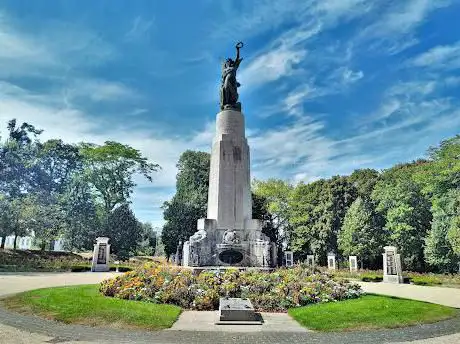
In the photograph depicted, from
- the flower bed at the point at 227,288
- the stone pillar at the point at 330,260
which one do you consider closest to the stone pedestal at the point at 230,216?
the flower bed at the point at 227,288

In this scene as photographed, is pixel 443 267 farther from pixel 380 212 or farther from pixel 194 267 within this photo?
pixel 194 267

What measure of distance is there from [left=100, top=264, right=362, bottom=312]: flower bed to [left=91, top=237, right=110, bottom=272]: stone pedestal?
1726cm

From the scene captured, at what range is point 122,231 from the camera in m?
42.0

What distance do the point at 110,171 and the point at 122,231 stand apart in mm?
7711

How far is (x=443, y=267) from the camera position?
31688mm

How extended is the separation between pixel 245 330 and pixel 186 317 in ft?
7.12

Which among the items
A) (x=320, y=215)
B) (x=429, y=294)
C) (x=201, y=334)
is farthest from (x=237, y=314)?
(x=320, y=215)

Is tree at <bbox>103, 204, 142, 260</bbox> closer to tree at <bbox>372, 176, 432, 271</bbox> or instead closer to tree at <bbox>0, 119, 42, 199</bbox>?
tree at <bbox>0, 119, 42, 199</bbox>

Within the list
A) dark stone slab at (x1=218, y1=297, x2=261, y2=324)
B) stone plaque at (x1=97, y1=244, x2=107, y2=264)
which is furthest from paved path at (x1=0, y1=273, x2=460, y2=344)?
stone plaque at (x1=97, y1=244, x2=107, y2=264)

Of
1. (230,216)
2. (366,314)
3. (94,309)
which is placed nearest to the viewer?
(94,309)

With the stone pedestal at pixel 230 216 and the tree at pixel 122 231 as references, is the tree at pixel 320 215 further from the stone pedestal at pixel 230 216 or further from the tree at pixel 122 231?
the stone pedestal at pixel 230 216

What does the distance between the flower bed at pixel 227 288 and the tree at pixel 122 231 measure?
96.2 feet

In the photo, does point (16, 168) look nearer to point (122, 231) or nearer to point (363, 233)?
point (122, 231)

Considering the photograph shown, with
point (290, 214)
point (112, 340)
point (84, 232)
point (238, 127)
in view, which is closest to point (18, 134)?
point (84, 232)
